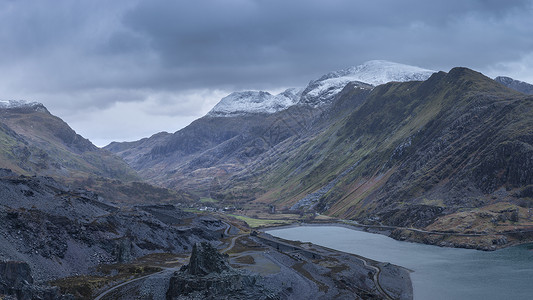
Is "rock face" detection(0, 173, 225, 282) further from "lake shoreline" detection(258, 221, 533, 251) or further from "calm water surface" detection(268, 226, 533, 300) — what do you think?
"lake shoreline" detection(258, 221, 533, 251)

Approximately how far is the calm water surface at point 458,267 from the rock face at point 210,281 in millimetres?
42775

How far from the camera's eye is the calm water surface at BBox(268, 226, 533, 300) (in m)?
95.9

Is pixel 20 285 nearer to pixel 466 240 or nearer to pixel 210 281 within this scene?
pixel 210 281

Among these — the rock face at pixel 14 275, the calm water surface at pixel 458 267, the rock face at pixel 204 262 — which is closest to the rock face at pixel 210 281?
the rock face at pixel 204 262

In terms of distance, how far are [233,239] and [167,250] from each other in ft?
125

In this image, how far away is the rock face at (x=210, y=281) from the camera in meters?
72.8

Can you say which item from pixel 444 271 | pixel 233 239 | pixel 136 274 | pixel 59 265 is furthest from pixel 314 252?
pixel 59 265

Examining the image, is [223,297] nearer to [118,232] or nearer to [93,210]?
[118,232]

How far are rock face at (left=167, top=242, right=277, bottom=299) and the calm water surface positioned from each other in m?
42.8

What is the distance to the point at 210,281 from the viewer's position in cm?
7356

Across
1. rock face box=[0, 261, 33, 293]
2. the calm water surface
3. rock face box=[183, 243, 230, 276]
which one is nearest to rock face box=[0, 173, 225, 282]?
rock face box=[0, 261, 33, 293]

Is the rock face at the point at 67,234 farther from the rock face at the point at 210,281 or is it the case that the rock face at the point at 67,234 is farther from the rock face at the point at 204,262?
the rock face at the point at 204,262

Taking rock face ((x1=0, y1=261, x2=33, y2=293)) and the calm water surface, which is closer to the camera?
rock face ((x1=0, y1=261, x2=33, y2=293))

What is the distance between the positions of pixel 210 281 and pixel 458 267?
3103 inches
